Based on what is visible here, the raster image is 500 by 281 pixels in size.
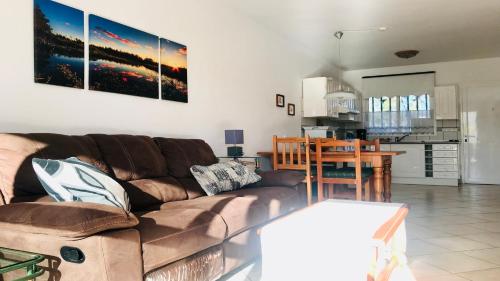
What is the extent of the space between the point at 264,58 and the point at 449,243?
3263mm

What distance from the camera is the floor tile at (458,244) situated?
3.07 meters

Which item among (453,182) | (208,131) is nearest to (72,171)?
(208,131)

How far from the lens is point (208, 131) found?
Answer: 4.11m

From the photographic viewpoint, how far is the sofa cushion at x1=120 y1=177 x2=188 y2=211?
97.4 inches

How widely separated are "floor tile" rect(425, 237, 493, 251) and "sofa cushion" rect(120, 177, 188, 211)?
2147 millimetres

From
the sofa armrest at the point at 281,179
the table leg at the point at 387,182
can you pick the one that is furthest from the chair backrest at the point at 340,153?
the table leg at the point at 387,182

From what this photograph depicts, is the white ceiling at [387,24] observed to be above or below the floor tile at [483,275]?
above

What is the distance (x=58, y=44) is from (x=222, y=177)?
153cm

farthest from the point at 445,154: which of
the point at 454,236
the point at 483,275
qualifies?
the point at 483,275

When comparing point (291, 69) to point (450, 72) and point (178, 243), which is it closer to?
point (450, 72)

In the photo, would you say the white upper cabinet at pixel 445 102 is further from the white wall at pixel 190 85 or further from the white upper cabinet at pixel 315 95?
the white wall at pixel 190 85

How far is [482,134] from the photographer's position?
7648mm

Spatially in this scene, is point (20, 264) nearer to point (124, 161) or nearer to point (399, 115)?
point (124, 161)

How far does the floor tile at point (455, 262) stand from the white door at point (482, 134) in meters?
5.62
